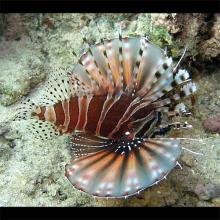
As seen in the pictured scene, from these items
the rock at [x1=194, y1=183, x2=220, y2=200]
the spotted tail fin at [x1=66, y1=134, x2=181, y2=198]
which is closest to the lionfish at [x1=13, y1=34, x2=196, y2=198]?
the spotted tail fin at [x1=66, y1=134, x2=181, y2=198]

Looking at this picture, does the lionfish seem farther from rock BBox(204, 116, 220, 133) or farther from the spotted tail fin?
rock BBox(204, 116, 220, 133)

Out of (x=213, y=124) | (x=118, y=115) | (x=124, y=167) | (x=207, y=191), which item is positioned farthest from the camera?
(x=213, y=124)

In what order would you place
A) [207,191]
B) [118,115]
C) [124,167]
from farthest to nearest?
[207,191], [118,115], [124,167]

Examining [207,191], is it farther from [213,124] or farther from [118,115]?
[118,115]

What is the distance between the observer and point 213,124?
155 inches

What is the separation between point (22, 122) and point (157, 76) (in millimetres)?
1711

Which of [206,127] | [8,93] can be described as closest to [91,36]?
[8,93]

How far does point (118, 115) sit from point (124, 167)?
1.60 ft

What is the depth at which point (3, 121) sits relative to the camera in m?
4.11

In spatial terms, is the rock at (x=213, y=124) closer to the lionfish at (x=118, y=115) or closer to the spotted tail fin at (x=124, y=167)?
the lionfish at (x=118, y=115)

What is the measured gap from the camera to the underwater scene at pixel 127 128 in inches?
117

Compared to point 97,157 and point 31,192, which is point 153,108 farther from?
point 31,192

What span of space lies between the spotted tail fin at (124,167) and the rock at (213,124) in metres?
1.14

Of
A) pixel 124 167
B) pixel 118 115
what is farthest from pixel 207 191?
pixel 118 115
